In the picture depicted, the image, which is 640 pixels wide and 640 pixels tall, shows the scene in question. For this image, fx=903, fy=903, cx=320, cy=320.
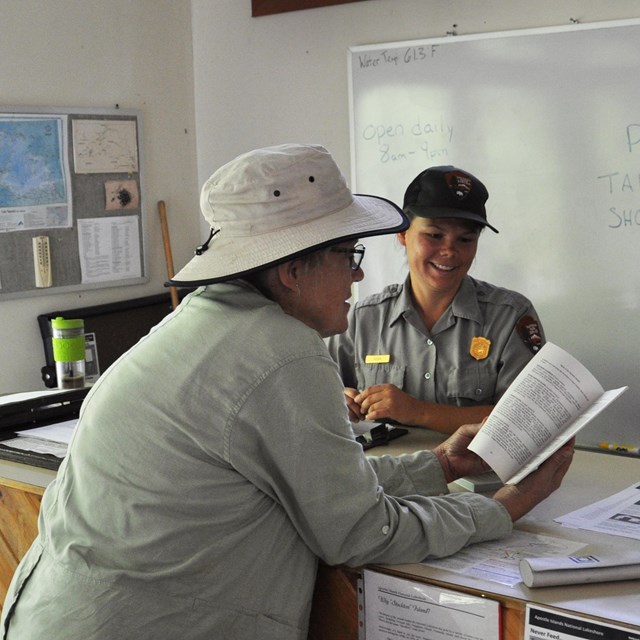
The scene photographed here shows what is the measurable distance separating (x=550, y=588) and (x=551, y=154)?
2307 mm

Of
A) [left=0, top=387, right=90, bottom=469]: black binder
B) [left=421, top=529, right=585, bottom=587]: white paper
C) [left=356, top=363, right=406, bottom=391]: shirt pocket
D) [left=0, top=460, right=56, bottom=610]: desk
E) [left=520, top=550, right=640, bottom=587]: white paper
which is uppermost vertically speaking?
[left=356, top=363, right=406, bottom=391]: shirt pocket

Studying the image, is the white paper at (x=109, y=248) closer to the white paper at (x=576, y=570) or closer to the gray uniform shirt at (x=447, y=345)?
the gray uniform shirt at (x=447, y=345)

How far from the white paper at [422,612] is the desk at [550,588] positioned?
A: 1cm

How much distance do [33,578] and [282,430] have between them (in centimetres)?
47

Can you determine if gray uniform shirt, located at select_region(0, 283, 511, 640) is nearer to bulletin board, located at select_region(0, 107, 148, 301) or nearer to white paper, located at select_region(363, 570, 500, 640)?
white paper, located at select_region(363, 570, 500, 640)

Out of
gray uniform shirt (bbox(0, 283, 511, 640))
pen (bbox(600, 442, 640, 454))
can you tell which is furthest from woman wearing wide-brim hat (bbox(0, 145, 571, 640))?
pen (bbox(600, 442, 640, 454))

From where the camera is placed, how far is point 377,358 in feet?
8.17

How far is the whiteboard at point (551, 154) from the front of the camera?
320cm

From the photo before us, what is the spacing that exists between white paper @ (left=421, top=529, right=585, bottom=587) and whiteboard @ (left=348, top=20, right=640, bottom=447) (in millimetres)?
1869

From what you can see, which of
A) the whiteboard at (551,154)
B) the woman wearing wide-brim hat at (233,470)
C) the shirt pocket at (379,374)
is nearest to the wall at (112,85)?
the whiteboard at (551,154)

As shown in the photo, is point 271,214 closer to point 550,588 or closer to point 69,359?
point 550,588

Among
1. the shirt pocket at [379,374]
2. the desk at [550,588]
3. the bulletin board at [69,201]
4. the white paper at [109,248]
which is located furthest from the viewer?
the white paper at [109,248]

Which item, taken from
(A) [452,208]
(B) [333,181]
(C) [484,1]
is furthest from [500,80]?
(B) [333,181]

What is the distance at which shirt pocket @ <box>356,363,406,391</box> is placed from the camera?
2.46m
